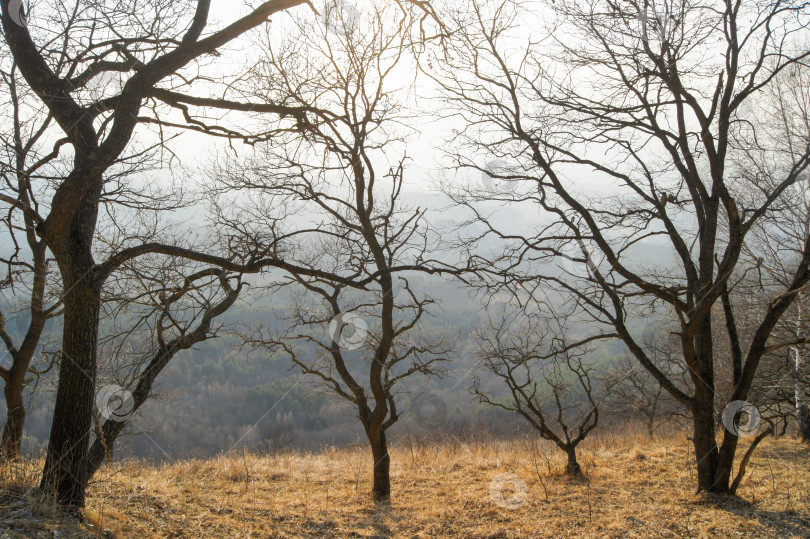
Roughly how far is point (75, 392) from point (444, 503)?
556 cm

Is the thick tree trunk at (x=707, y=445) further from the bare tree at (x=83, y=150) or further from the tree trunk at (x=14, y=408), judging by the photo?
the tree trunk at (x=14, y=408)

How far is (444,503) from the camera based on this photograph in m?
7.92

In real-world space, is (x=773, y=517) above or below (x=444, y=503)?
above

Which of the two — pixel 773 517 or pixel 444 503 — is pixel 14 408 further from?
pixel 773 517

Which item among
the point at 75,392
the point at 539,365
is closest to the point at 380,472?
the point at 539,365

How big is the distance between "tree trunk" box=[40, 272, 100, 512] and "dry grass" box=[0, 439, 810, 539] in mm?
264

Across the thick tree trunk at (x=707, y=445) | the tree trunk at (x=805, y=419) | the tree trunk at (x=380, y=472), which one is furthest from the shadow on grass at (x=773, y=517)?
the tree trunk at (x=805, y=419)

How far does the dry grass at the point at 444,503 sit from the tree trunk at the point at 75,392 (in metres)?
0.26

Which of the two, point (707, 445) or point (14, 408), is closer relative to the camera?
point (707, 445)

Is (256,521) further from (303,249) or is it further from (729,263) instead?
(729,263)

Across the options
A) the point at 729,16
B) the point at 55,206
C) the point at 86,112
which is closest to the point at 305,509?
the point at 55,206

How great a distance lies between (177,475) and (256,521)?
4165 mm

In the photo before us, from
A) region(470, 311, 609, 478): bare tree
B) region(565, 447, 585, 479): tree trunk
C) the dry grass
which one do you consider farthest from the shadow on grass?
region(565, 447, 585, 479): tree trunk

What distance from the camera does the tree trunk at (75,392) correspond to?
4.07 metres
